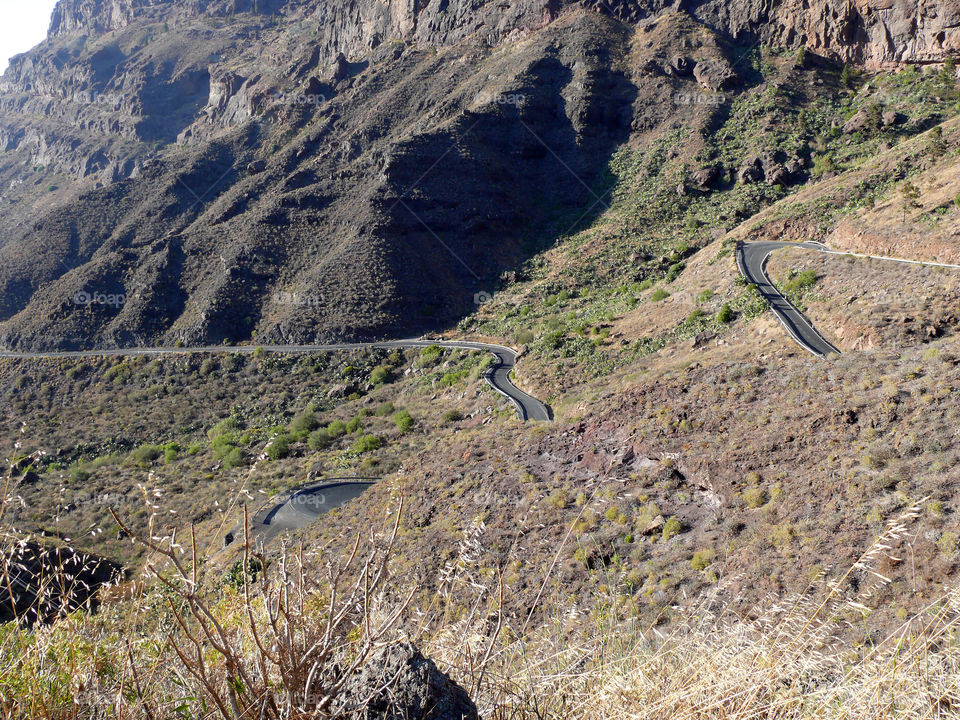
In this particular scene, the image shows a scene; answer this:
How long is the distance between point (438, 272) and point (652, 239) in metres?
16.5

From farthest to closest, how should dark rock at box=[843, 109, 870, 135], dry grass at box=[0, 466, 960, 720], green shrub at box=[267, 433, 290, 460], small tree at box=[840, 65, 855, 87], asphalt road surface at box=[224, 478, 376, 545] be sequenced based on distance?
small tree at box=[840, 65, 855, 87], dark rock at box=[843, 109, 870, 135], green shrub at box=[267, 433, 290, 460], asphalt road surface at box=[224, 478, 376, 545], dry grass at box=[0, 466, 960, 720]

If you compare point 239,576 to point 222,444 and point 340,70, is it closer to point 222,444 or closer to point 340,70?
point 222,444

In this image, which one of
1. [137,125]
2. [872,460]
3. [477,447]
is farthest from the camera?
[137,125]

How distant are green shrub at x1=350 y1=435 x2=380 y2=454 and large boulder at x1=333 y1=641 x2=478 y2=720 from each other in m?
25.1

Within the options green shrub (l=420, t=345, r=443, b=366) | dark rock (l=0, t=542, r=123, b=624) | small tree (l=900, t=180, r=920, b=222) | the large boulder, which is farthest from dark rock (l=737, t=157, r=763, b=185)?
the large boulder

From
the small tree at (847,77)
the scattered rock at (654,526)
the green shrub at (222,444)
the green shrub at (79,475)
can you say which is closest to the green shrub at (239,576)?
the scattered rock at (654,526)

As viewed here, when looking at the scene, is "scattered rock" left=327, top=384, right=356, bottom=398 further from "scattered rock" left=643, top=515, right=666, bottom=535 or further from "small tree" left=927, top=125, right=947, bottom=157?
"small tree" left=927, top=125, right=947, bottom=157

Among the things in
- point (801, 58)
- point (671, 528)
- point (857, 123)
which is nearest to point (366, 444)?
point (671, 528)

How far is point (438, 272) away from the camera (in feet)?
151

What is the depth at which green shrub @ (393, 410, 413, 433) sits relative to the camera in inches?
1134

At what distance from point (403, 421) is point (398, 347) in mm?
11462

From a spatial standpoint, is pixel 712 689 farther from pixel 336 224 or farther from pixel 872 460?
pixel 336 224

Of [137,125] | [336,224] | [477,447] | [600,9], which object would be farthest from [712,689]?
[137,125]

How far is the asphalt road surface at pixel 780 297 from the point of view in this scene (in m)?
19.7
